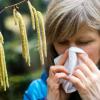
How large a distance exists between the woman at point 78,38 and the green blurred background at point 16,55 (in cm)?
185

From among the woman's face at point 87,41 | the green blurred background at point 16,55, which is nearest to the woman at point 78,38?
the woman's face at point 87,41

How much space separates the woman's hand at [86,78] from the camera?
8.35 feet

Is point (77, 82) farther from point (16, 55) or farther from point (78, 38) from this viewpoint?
point (16, 55)

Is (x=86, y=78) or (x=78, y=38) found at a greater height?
(x=78, y=38)

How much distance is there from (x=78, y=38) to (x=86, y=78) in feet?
0.64

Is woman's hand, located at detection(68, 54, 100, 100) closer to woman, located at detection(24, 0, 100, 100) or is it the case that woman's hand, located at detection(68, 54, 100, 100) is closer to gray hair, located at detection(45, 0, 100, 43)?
woman, located at detection(24, 0, 100, 100)

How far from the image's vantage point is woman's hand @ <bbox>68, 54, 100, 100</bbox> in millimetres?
2545

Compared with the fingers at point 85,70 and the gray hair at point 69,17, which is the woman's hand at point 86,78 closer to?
the fingers at point 85,70

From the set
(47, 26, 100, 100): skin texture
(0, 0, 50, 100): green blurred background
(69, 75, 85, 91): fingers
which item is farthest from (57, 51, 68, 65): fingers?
(0, 0, 50, 100): green blurred background

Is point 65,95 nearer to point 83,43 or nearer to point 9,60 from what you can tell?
point 83,43

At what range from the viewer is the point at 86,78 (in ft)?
8.37

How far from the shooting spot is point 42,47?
2.15 metres

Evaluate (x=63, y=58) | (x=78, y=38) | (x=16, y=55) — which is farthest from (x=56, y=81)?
(x=16, y=55)

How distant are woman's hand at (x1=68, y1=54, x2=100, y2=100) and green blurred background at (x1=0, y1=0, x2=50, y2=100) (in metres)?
1.98
